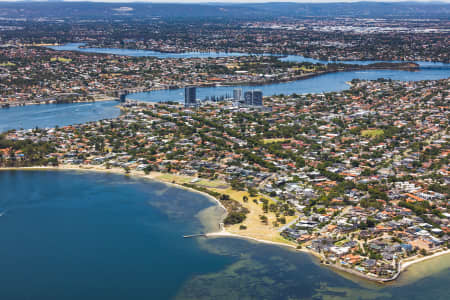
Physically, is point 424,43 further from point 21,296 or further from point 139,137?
point 21,296

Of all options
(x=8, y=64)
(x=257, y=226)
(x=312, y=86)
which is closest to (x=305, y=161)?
(x=257, y=226)

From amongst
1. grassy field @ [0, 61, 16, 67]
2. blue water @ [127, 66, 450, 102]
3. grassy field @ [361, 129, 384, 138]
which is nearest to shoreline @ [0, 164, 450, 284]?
grassy field @ [361, 129, 384, 138]

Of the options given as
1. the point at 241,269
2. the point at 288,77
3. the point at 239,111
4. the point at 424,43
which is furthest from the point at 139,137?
the point at 424,43

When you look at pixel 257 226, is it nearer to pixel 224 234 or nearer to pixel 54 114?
pixel 224 234

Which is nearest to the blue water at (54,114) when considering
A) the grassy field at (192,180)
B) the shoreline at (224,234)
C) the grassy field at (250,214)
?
the shoreline at (224,234)

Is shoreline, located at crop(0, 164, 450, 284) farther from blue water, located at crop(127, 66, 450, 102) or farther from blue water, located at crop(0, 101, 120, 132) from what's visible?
blue water, located at crop(127, 66, 450, 102)
